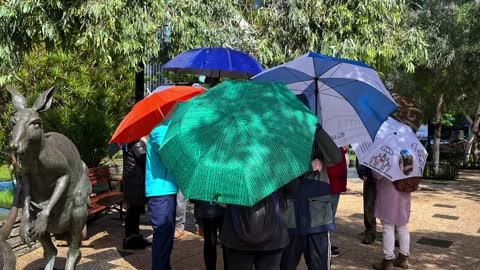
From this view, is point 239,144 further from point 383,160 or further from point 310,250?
point 383,160

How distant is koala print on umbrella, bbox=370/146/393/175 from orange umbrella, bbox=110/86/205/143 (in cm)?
219

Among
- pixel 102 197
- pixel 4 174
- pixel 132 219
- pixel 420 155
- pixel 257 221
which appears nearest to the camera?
pixel 257 221

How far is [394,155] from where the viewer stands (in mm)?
5383

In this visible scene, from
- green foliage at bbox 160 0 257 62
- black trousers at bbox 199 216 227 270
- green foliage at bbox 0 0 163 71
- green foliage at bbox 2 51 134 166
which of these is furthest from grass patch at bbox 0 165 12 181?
black trousers at bbox 199 216 227 270

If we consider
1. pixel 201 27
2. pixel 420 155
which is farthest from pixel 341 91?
pixel 201 27

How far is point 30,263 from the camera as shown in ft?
19.2

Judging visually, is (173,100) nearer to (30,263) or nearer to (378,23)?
(30,263)

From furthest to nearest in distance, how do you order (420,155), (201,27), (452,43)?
1. (452,43)
2. (201,27)
3. (420,155)

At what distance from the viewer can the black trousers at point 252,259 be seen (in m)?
3.10

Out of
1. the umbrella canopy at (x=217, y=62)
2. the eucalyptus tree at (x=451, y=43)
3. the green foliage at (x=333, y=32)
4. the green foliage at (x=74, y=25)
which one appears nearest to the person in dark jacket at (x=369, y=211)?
the umbrella canopy at (x=217, y=62)

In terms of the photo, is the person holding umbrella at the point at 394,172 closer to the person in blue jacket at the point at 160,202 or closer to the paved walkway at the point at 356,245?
the paved walkway at the point at 356,245

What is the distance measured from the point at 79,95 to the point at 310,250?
7371 mm

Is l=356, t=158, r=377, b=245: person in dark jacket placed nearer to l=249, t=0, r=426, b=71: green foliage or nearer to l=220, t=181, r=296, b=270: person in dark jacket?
l=249, t=0, r=426, b=71: green foliage

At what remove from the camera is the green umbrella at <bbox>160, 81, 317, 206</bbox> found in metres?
2.57
